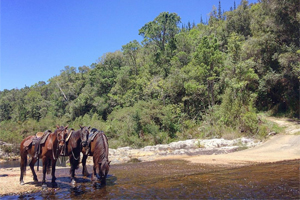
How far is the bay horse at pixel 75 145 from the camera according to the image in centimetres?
895

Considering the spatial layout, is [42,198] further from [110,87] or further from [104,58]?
[104,58]

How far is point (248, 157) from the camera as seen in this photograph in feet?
43.9

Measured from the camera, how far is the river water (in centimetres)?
687

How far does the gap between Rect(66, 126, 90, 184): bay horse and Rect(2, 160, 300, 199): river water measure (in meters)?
0.77

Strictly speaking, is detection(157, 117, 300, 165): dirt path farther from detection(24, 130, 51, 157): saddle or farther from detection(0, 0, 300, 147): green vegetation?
detection(24, 130, 51, 157): saddle

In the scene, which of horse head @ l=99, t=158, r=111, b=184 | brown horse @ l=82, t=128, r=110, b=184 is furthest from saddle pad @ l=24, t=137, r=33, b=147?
horse head @ l=99, t=158, r=111, b=184

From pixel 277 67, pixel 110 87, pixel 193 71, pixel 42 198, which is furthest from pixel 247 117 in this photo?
pixel 110 87

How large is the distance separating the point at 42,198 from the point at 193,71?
22.3 meters

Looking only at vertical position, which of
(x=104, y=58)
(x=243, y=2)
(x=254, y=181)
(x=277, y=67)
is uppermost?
(x=243, y=2)

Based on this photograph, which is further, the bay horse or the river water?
the bay horse

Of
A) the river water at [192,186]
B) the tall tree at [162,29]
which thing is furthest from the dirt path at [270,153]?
the tall tree at [162,29]

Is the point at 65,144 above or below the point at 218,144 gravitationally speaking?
above

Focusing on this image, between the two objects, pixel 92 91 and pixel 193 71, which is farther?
pixel 92 91

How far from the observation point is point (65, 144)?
29.6 feet
